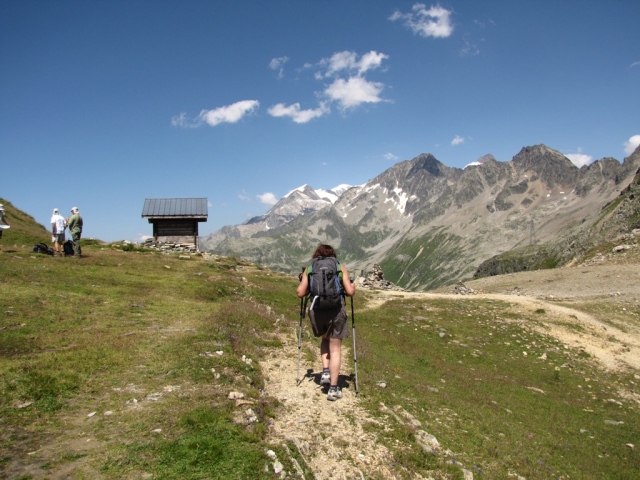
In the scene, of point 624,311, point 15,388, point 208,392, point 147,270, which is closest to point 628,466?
point 208,392

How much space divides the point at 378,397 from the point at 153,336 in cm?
839

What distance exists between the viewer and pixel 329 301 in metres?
11.8

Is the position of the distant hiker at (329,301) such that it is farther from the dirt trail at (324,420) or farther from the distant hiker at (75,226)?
the distant hiker at (75,226)

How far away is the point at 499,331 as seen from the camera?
2964 centimetres

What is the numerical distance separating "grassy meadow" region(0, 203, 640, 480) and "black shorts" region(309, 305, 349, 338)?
2.25 meters

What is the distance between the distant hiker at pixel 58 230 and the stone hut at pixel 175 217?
21593 millimetres

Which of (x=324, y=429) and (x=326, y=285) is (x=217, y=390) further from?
(x=326, y=285)

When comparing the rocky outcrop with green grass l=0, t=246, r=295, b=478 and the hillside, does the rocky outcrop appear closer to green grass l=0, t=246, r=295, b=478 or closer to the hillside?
green grass l=0, t=246, r=295, b=478

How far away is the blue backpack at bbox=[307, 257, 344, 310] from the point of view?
38.7 feet

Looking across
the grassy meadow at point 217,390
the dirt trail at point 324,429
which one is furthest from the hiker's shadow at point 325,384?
the grassy meadow at point 217,390

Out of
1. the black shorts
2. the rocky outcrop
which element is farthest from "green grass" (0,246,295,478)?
the rocky outcrop

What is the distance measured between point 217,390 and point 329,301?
3.83 m

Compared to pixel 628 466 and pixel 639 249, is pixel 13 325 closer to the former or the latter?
pixel 628 466

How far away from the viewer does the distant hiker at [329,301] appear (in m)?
11.8
